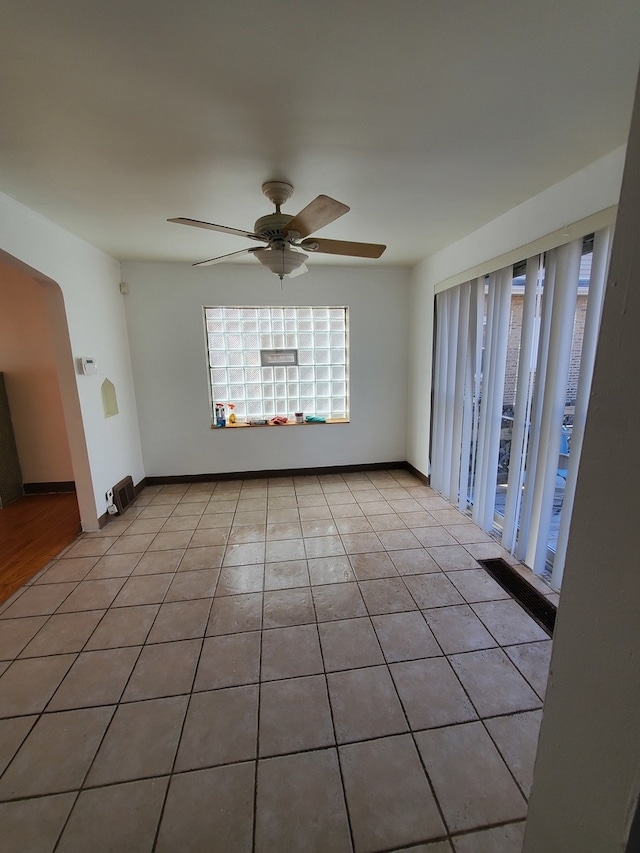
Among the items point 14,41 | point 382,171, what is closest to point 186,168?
point 14,41

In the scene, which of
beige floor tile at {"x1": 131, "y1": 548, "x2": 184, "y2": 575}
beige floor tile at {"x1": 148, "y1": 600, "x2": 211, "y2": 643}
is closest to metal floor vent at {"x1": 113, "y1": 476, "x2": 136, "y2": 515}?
beige floor tile at {"x1": 131, "y1": 548, "x2": 184, "y2": 575}

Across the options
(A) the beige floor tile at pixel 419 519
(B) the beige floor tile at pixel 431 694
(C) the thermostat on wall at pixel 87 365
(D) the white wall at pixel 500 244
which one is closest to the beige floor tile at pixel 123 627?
(B) the beige floor tile at pixel 431 694

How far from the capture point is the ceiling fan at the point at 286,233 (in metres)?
1.77

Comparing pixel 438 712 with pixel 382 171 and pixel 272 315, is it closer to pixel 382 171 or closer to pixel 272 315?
pixel 382 171

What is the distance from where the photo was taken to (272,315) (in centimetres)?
397

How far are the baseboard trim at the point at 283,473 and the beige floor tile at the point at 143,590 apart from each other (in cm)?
183

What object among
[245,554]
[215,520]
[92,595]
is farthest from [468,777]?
[215,520]

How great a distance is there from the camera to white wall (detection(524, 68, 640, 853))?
0.45 m

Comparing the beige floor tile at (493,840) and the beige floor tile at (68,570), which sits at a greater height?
the beige floor tile at (68,570)

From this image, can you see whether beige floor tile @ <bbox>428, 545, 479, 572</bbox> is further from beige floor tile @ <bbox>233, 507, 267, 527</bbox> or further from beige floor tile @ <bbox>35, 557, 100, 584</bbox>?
beige floor tile @ <bbox>35, 557, 100, 584</bbox>

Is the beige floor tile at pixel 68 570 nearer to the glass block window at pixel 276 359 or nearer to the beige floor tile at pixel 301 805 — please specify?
the beige floor tile at pixel 301 805

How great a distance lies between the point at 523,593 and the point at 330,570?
119 centimetres

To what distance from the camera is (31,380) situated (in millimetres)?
3621

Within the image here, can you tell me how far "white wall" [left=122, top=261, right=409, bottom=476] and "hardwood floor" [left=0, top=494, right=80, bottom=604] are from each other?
3.03 ft
